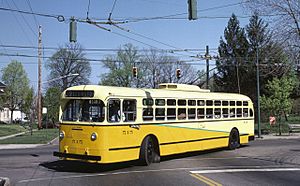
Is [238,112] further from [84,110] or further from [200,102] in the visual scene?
[84,110]

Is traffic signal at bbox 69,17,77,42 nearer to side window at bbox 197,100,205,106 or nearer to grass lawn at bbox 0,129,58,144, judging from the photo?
side window at bbox 197,100,205,106

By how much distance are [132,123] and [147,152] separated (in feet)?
4.04

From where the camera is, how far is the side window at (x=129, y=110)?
13000mm

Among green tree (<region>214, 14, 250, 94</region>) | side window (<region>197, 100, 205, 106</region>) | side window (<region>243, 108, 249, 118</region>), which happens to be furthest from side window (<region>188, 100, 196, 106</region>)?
green tree (<region>214, 14, 250, 94</region>)

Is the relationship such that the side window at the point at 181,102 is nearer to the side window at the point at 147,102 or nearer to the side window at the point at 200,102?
the side window at the point at 200,102

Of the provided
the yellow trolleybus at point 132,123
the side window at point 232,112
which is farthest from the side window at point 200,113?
the side window at point 232,112

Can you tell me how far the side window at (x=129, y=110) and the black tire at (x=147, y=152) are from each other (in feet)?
3.26

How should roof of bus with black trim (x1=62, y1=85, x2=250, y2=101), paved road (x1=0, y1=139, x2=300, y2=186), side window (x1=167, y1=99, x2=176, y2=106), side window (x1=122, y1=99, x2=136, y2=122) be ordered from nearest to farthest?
paved road (x1=0, y1=139, x2=300, y2=186)
roof of bus with black trim (x1=62, y1=85, x2=250, y2=101)
side window (x1=122, y1=99, x2=136, y2=122)
side window (x1=167, y1=99, x2=176, y2=106)

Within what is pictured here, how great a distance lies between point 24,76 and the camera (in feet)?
235

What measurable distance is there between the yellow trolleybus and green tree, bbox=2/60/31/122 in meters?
58.0

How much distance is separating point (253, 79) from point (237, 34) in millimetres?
6482

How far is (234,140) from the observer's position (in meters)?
20.0

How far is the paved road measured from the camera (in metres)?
10.6

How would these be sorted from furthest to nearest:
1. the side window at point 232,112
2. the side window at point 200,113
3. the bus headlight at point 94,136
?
1. the side window at point 232,112
2. the side window at point 200,113
3. the bus headlight at point 94,136
